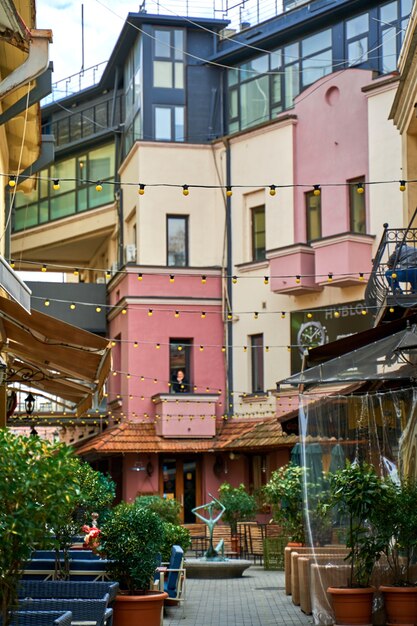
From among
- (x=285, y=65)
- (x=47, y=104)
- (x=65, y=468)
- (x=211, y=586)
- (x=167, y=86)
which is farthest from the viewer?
(x=47, y=104)

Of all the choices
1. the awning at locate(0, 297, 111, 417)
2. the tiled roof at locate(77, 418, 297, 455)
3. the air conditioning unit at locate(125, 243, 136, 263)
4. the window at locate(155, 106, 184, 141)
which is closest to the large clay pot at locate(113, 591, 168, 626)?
the awning at locate(0, 297, 111, 417)

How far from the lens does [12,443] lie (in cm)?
938

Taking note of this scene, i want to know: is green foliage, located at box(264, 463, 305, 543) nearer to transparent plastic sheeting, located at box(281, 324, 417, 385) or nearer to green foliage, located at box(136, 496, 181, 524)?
green foliage, located at box(136, 496, 181, 524)

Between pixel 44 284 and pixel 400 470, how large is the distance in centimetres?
2767

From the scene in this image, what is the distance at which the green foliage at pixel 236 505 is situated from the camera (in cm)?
3256

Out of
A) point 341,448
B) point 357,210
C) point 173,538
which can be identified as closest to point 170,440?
point 357,210

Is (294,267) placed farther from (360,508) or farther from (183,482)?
(360,508)

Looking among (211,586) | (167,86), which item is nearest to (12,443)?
(211,586)

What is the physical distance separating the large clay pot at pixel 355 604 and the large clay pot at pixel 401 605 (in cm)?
25

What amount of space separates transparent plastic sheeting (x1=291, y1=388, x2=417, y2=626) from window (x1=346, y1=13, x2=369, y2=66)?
2076cm

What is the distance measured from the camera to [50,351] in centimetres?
1770

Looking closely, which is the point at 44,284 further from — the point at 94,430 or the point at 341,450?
the point at 341,450

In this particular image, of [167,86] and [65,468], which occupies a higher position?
[167,86]

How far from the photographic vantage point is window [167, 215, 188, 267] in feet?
131
